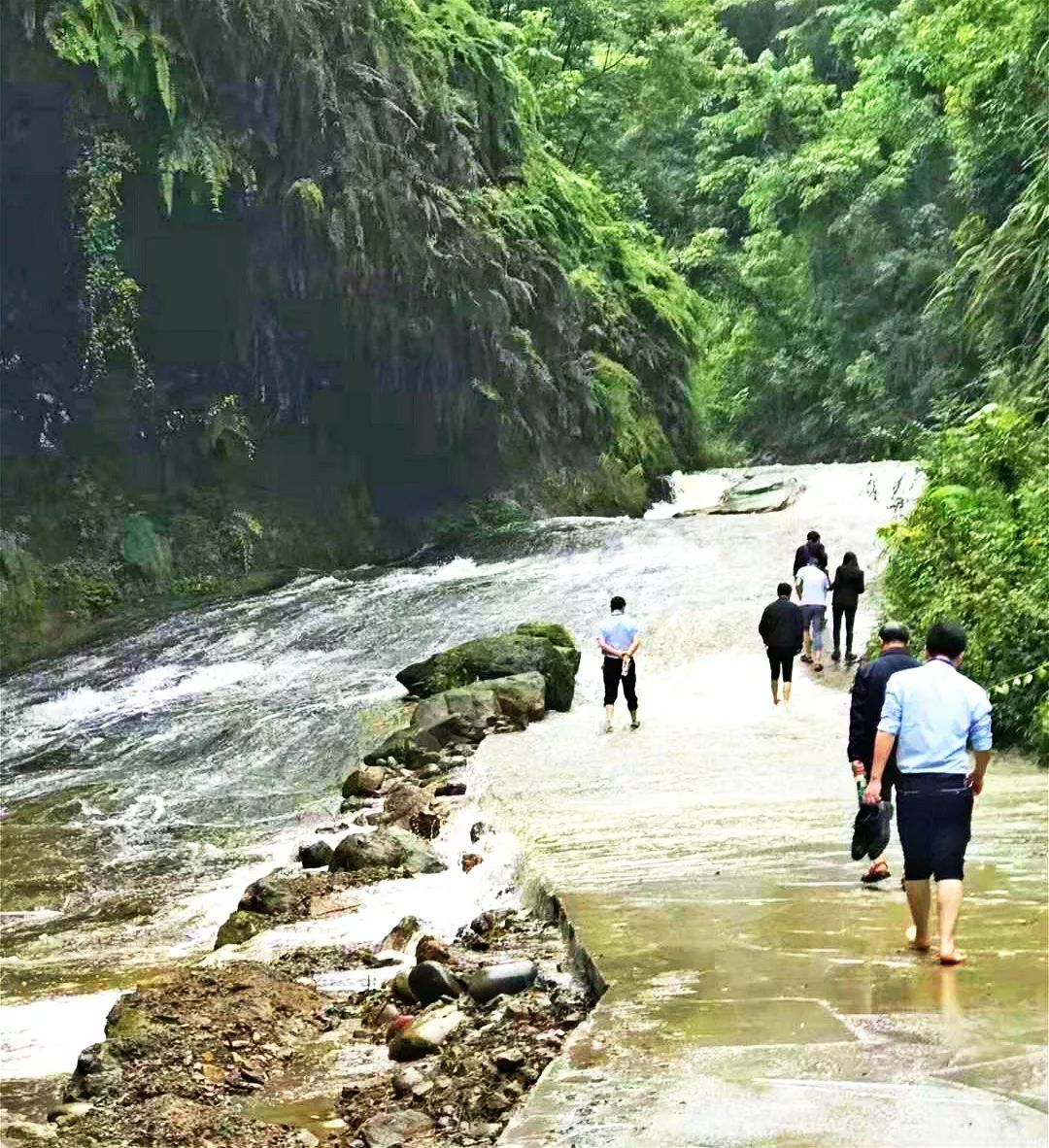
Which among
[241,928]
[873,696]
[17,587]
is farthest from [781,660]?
[17,587]

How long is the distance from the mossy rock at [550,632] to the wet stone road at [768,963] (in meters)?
4.62

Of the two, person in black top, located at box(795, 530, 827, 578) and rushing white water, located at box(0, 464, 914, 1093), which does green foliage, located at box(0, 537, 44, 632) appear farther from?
person in black top, located at box(795, 530, 827, 578)

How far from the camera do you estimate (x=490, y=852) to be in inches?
408

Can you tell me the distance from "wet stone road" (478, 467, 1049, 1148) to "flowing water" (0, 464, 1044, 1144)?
0.05 metres

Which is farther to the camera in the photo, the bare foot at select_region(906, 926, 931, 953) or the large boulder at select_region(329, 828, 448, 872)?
the large boulder at select_region(329, 828, 448, 872)

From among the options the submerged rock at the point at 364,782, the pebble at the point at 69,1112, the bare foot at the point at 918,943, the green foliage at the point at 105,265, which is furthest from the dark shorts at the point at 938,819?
the green foliage at the point at 105,265

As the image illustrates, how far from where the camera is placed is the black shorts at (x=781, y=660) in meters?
15.3

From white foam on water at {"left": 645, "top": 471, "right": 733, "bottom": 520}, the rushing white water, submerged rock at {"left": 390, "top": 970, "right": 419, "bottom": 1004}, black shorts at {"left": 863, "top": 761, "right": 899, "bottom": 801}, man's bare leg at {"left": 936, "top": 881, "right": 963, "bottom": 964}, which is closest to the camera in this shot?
man's bare leg at {"left": 936, "top": 881, "right": 963, "bottom": 964}

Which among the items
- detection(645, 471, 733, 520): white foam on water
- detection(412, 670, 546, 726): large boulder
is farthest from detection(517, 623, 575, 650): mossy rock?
detection(645, 471, 733, 520): white foam on water

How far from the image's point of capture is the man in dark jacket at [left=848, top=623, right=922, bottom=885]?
7332 mm

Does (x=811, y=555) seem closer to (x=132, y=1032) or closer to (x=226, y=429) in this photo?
(x=226, y=429)

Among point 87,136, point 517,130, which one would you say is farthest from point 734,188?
point 87,136

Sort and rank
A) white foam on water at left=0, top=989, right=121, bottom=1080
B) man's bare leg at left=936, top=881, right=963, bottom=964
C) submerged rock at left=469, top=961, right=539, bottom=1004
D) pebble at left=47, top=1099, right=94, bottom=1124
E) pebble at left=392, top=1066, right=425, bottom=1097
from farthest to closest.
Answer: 1. white foam on water at left=0, top=989, right=121, bottom=1080
2. submerged rock at left=469, top=961, right=539, bottom=1004
3. pebble at left=47, top=1099, right=94, bottom=1124
4. man's bare leg at left=936, top=881, right=963, bottom=964
5. pebble at left=392, top=1066, right=425, bottom=1097

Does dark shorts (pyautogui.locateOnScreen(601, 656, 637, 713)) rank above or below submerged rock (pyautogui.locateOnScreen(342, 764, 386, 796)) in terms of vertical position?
above
